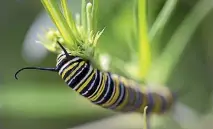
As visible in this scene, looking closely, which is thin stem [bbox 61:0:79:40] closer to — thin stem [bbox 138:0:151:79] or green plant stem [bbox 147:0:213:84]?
thin stem [bbox 138:0:151:79]

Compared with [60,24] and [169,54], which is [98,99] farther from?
[169,54]

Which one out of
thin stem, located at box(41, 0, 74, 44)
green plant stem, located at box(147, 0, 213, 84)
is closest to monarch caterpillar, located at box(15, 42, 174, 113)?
thin stem, located at box(41, 0, 74, 44)

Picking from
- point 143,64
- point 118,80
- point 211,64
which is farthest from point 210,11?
point 118,80

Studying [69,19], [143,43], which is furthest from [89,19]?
[143,43]

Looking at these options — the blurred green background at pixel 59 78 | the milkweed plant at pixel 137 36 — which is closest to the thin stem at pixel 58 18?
the milkweed plant at pixel 137 36

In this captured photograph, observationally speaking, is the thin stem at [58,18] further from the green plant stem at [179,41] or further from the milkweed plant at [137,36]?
the green plant stem at [179,41]

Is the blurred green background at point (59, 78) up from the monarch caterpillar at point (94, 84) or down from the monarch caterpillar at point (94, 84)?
up
